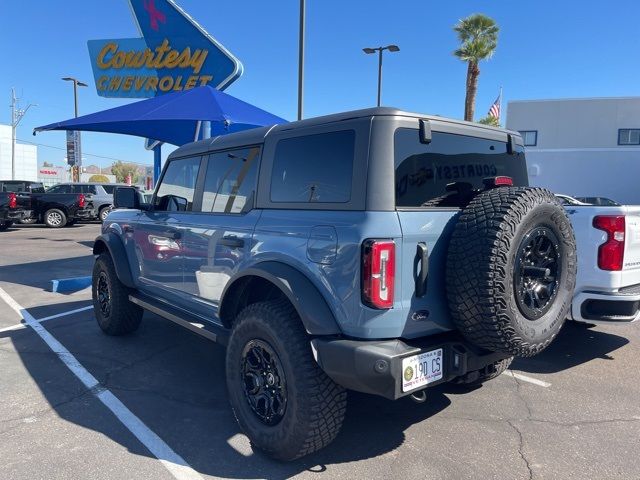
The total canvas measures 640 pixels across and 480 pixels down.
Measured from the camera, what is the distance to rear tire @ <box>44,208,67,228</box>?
18.5 m

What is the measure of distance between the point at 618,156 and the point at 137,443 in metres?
23.6

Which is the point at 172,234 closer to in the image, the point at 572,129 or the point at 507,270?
the point at 507,270

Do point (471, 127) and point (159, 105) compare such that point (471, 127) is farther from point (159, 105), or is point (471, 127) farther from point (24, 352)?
point (159, 105)

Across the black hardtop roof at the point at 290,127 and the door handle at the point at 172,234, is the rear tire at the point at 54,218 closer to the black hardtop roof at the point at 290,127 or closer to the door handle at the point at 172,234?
the black hardtop roof at the point at 290,127

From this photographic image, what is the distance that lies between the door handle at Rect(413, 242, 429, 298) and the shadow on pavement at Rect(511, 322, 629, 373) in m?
2.48

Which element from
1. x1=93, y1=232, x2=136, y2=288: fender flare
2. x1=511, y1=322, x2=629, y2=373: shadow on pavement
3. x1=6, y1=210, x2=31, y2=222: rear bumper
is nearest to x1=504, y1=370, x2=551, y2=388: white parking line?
x1=511, y1=322, x2=629, y2=373: shadow on pavement

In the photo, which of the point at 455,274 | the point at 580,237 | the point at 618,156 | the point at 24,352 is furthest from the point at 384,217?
the point at 618,156

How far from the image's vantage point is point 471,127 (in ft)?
10.4

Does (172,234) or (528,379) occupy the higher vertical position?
(172,234)

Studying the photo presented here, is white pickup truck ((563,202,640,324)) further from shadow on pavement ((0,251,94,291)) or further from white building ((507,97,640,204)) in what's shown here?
white building ((507,97,640,204))

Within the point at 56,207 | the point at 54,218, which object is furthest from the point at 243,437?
the point at 54,218

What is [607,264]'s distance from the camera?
409 centimetres

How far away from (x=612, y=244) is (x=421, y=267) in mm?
2482

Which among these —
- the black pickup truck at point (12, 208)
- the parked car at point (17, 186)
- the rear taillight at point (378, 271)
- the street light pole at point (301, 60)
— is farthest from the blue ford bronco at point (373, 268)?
the parked car at point (17, 186)
